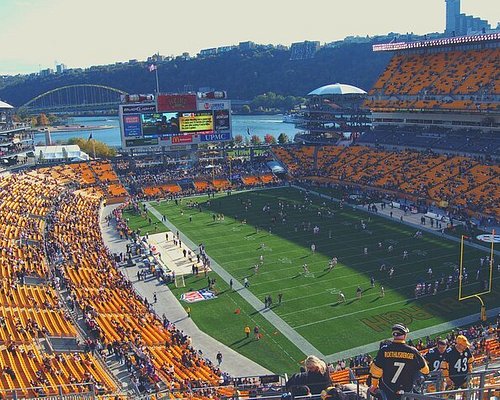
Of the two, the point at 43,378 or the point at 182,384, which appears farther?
the point at 182,384

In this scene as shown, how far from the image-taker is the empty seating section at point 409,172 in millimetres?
43531

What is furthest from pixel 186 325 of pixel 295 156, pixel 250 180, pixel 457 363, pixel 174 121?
pixel 295 156

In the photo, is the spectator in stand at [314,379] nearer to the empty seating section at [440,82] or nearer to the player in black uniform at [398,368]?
the player in black uniform at [398,368]

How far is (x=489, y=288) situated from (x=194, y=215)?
84.3 feet

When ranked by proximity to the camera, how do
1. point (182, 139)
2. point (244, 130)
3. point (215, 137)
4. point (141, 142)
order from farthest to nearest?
point (244, 130)
point (215, 137)
point (182, 139)
point (141, 142)

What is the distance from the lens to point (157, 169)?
6175 centimetres

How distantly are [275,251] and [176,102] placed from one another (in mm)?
28438

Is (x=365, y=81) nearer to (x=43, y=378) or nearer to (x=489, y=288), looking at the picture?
(x=489, y=288)

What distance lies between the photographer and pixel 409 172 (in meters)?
51.8

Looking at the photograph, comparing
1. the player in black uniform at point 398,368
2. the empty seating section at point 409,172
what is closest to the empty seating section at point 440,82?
the empty seating section at point 409,172

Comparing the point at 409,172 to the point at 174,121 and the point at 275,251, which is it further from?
the point at 174,121

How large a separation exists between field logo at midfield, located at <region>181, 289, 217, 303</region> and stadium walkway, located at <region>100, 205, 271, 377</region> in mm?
529

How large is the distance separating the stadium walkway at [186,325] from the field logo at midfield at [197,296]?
1.74 feet

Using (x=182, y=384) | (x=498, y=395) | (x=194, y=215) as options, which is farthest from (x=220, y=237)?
(x=498, y=395)
